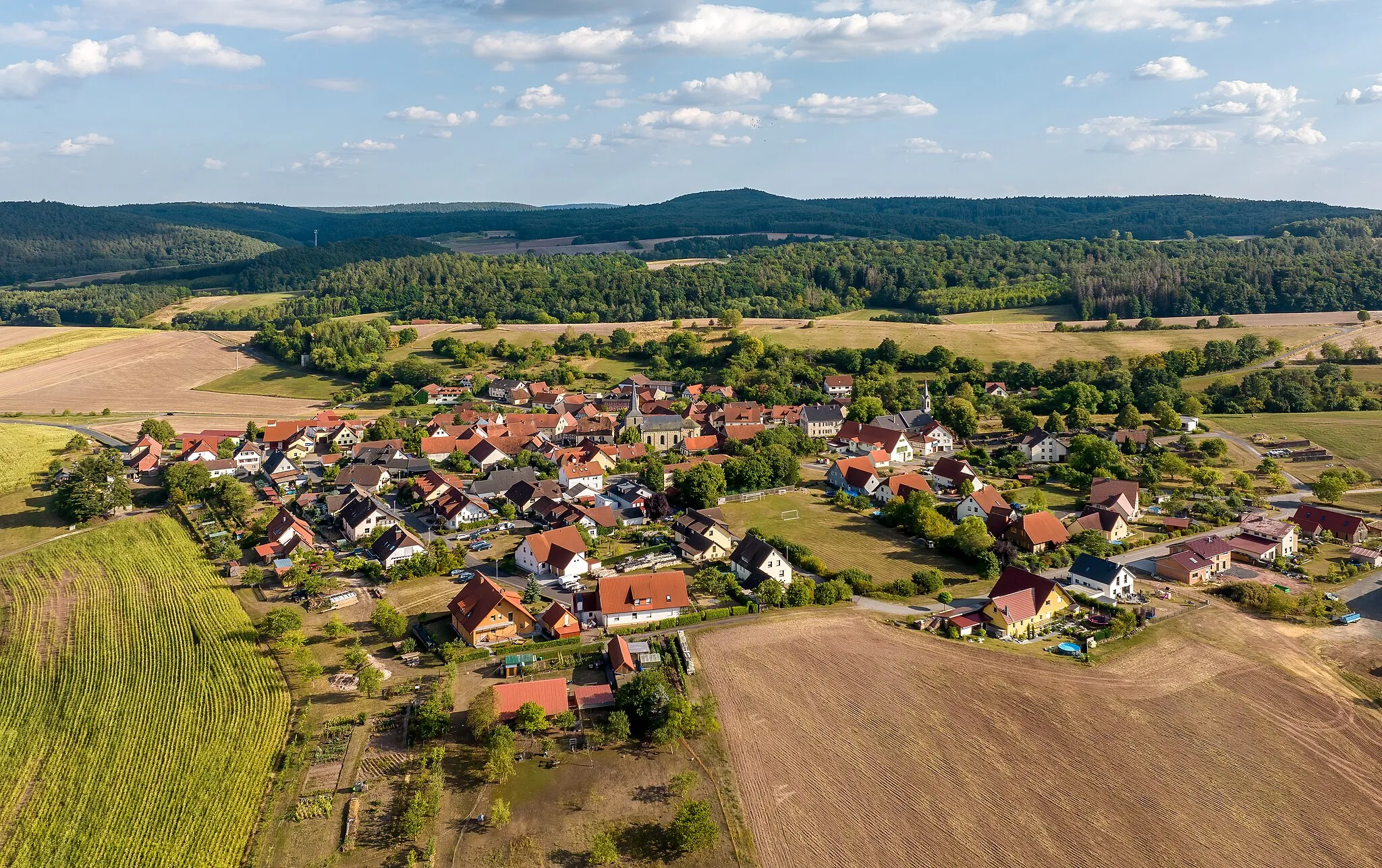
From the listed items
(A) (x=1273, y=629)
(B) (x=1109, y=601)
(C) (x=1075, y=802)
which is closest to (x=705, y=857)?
(C) (x=1075, y=802)

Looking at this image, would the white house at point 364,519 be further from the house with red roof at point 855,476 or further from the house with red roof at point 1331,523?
the house with red roof at point 1331,523

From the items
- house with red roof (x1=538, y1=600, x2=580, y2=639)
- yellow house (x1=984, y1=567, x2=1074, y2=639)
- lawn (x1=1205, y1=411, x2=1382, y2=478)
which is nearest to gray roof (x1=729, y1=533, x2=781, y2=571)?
house with red roof (x1=538, y1=600, x2=580, y2=639)

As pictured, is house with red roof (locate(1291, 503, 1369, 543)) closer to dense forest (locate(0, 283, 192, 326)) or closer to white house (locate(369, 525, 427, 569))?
white house (locate(369, 525, 427, 569))

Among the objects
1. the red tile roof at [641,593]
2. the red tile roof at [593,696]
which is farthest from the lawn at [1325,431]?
the red tile roof at [593,696]

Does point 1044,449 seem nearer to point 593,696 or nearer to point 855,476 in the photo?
point 855,476

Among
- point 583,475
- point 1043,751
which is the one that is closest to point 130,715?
point 583,475

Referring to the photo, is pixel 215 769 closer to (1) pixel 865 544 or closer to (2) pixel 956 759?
(2) pixel 956 759
